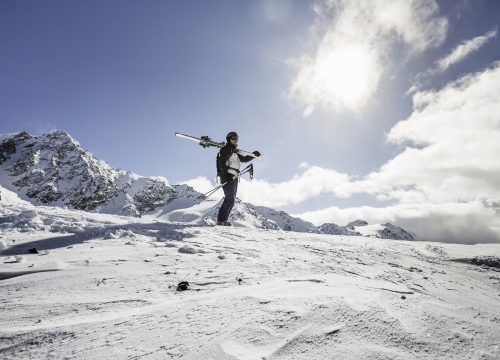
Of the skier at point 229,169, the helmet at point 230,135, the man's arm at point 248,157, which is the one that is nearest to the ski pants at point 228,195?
the skier at point 229,169

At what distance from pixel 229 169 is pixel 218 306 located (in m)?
8.33

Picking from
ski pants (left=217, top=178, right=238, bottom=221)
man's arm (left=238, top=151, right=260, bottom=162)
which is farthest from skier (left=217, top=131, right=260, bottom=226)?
man's arm (left=238, top=151, right=260, bottom=162)

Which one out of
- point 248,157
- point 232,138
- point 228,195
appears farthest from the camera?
point 248,157

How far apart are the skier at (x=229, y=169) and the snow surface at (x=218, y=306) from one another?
5.23 meters

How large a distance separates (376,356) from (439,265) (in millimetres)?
5542

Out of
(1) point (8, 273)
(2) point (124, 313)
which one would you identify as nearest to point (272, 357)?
(2) point (124, 313)

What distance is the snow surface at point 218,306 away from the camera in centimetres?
207

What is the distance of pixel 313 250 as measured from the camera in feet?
21.1

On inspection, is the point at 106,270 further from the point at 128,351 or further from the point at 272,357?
the point at 272,357

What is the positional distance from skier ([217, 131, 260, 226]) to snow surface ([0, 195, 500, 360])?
5226mm

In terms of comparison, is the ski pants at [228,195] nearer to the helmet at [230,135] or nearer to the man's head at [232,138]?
the man's head at [232,138]

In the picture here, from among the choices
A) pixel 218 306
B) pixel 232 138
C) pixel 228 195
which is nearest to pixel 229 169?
pixel 228 195

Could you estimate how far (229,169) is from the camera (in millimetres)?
10906

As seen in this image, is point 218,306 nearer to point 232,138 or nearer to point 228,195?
point 228,195
